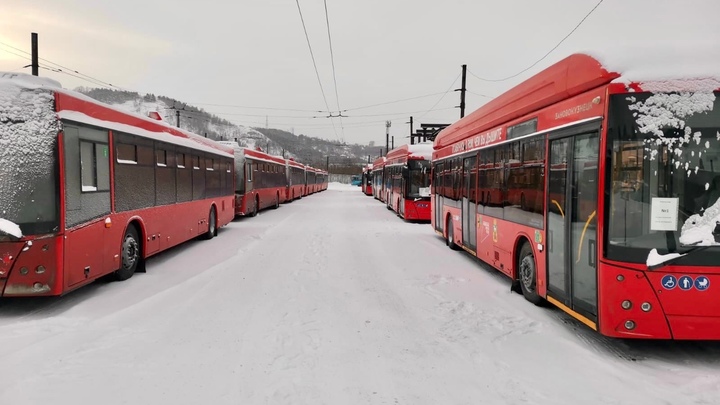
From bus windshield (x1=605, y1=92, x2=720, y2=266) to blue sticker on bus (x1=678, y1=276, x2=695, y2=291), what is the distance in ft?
0.48

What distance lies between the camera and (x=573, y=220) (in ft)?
17.5

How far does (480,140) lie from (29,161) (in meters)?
7.50

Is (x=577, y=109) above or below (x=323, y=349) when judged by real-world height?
above

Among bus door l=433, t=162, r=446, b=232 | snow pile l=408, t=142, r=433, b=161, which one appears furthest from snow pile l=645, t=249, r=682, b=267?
snow pile l=408, t=142, r=433, b=161

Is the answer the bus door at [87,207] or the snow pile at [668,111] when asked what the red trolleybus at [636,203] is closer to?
the snow pile at [668,111]

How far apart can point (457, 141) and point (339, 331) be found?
7373mm

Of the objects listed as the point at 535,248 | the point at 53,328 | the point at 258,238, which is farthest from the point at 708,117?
the point at 258,238

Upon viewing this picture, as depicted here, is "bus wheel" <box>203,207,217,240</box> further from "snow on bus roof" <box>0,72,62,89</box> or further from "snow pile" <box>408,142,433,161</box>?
"snow pile" <box>408,142,433,161</box>

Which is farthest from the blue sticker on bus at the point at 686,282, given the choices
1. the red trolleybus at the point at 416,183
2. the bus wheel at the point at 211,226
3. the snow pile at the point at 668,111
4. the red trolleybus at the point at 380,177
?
the red trolleybus at the point at 380,177

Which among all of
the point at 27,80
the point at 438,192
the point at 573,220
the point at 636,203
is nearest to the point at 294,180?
the point at 438,192

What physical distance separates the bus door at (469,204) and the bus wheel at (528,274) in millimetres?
2585

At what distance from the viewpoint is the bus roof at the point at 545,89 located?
16.1ft

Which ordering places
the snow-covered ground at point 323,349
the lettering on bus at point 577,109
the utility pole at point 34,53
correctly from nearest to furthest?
the snow-covered ground at point 323,349
the lettering on bus at point 577,109
the utility pole at point 34,53

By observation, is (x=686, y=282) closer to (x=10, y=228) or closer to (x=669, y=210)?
(x=669, y=210)
